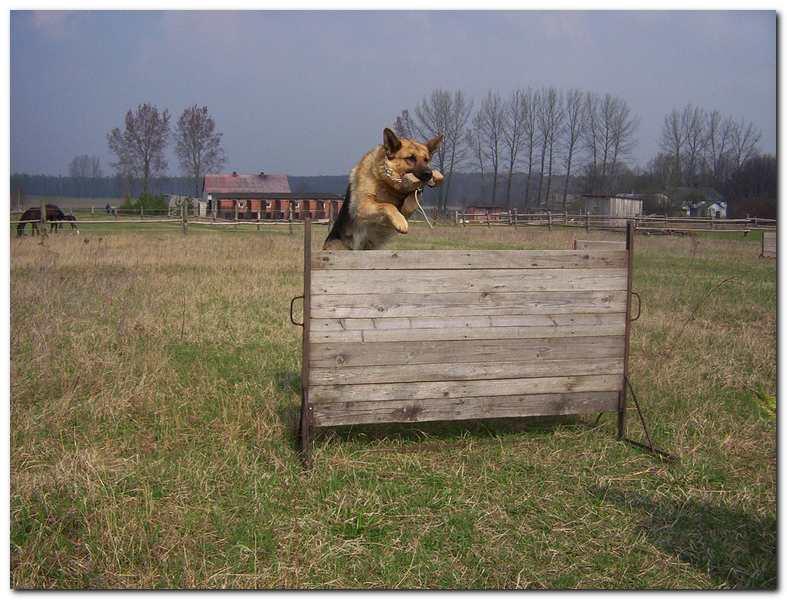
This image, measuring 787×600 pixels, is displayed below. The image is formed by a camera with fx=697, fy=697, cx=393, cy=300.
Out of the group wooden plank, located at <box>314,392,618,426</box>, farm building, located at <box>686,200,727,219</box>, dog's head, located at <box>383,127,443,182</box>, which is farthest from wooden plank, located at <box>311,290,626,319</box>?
farm building, located at <box>686,200,727,219</box>

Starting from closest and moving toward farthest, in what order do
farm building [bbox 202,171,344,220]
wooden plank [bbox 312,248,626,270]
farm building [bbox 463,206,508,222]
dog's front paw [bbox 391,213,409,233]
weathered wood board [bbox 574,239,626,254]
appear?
1. dog's front paw [bbox 391,213,409,233]
2. wooden plank [bbox 312,248,626,270]
3. weathered wood board [bbox 574,239,626,254]
4. farm building [bbox 463,206,508,222]
5. farm building [bbox 202,171,344,220]

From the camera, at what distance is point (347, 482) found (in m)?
4.47

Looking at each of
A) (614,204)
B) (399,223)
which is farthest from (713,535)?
(614,204)

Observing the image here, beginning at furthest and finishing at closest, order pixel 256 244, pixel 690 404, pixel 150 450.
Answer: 1. pixel 256 244
2. pixel 690 404
3. pixel 150 450

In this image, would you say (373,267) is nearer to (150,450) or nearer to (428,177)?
(428,177)

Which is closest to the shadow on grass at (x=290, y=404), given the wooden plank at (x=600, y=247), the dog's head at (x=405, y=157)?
the dog's head at (x=405, y=157)

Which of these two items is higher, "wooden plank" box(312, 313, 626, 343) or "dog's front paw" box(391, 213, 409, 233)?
"dog's front paw" box(391, 213, 409, 233)

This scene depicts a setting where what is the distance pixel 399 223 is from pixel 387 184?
317 millimetres

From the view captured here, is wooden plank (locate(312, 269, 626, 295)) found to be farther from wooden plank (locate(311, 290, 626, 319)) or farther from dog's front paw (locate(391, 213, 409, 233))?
dog's front paw (locate(391, 213, 409, 233))

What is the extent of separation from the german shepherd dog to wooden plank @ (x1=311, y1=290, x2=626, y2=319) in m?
0.52

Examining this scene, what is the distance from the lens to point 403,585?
341 cm

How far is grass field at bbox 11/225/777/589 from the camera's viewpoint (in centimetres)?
352

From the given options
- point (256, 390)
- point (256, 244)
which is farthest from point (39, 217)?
point (256, 390)

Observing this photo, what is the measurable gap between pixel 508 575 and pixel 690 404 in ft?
10.8
